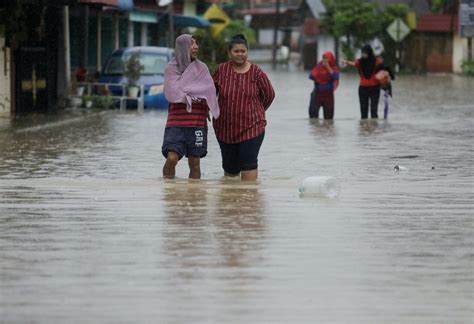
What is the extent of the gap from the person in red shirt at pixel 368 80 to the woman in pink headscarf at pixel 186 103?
50.3 feet

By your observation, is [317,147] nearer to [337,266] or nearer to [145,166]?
[145,166]

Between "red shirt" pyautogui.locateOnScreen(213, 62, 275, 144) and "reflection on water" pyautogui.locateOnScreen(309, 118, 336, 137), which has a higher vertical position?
"red shirt" pyautogui.locateOnScreen(213, 62, 275, 144)

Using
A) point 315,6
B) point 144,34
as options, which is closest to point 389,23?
point 315,6

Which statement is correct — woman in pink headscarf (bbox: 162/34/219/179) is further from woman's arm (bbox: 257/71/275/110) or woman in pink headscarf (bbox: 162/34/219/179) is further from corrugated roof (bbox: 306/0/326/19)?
corrugated roof (bbox: 306/0/326/19)

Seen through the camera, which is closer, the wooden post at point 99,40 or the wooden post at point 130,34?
the wooden post at point 99,40

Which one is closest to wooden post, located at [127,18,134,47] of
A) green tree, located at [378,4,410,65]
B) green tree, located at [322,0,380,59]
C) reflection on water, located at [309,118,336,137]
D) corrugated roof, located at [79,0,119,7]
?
corrugated roof, located at [79,0,119,7]

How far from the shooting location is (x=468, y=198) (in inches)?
525

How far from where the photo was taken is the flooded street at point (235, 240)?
782 cm

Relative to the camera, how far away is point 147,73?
116 feet

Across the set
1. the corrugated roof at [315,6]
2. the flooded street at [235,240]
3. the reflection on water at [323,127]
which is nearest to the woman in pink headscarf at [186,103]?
the flooded street at [235,240]

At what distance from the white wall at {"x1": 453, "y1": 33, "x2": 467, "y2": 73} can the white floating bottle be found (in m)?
70.1

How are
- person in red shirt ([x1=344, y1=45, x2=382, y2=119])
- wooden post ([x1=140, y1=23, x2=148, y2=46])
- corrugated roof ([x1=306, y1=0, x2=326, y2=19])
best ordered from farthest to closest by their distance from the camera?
corrugated roof ([x1=306, y1=0, x2=326, y2=19]), wooden post ([x1=140, y1=23, x2=148, y2=46]), person in red shirt ([x1=344, y1=45, x2=382, y2=119])

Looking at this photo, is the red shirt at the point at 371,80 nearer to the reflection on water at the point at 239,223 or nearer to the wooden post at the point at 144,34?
the reflection on water at the point at 239,223

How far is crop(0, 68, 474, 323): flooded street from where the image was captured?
25.7ft
